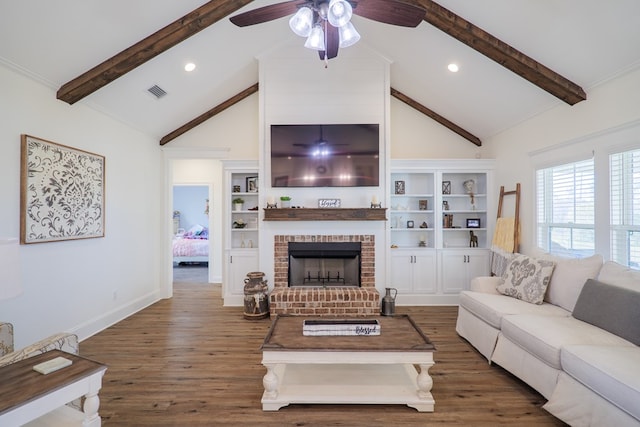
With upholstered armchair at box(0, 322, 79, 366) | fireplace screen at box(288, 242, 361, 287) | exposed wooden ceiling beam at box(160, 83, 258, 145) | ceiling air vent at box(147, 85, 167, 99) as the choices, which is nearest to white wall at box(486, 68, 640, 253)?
fireplace screen at box(288, 242, 361, 287)

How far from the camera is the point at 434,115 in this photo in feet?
17.1

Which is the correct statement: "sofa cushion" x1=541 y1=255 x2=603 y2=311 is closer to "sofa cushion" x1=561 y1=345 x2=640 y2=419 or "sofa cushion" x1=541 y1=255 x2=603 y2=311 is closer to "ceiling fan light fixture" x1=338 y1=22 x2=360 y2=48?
"sofa cushion" x1=561 y1=345 x2=640 y2=419

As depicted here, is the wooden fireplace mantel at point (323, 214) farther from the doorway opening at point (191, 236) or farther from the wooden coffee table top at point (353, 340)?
the doorway opening at point (191, 236)

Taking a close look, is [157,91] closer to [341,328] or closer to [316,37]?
[316,37]

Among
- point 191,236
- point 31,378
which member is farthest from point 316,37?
point 191,236

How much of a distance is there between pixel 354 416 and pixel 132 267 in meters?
3.81

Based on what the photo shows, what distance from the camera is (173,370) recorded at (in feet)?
9.29

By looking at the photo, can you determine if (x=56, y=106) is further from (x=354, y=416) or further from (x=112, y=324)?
(x=354, y=416)

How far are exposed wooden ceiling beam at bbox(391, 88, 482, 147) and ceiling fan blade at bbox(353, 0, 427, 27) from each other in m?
3.08

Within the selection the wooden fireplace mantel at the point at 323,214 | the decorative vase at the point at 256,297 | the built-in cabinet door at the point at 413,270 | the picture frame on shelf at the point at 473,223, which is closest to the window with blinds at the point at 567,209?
the picture frame on shelf at the point at 473,223

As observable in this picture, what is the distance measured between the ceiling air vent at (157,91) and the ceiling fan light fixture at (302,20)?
2480 millimetres

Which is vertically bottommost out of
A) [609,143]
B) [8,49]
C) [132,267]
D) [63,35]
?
[132,267]

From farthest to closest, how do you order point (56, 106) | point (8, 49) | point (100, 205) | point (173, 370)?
point (100, 205) < point (56, 106) < point (173, 370) < point (8, 49)

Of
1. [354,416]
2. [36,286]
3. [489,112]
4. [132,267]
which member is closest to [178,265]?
[132,267]
